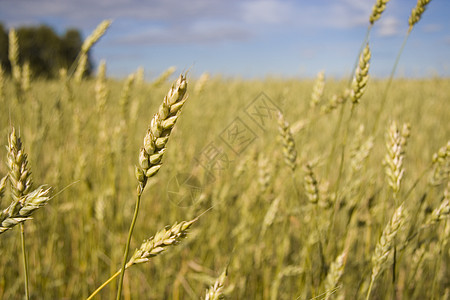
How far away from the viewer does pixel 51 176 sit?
1.55m

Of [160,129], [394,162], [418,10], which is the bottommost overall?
[394,162]

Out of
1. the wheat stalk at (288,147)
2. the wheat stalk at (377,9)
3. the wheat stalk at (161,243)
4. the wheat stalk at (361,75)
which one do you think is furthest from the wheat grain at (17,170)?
the wheat stalk at (377,9)

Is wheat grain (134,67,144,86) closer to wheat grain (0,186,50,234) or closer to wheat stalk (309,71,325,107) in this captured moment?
wheat stalk (309,71,325,107)

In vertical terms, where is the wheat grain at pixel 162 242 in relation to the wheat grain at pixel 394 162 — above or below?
below

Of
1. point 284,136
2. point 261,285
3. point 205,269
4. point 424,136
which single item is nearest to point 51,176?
point 205,269

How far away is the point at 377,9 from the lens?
83 centimetres

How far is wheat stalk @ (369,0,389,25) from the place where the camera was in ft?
2.73

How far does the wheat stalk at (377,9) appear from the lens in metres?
0.83

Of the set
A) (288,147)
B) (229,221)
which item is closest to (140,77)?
(229,221)

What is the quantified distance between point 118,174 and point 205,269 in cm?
76

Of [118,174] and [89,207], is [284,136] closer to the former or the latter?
[89,207]

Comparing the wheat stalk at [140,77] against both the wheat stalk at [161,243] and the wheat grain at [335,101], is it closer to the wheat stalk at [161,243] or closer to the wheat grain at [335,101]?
the wheat grain at [335,101]

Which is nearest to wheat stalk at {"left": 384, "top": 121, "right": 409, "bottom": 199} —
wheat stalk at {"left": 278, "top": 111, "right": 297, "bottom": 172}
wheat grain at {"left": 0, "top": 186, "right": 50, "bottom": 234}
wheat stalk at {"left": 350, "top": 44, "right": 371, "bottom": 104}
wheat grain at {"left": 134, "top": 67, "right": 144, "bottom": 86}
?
wheat stalk at {"left": 350, "top": 44, "right": 371, "bottom": 104}

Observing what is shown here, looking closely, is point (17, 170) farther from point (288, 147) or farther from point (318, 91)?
point (318, 91)
